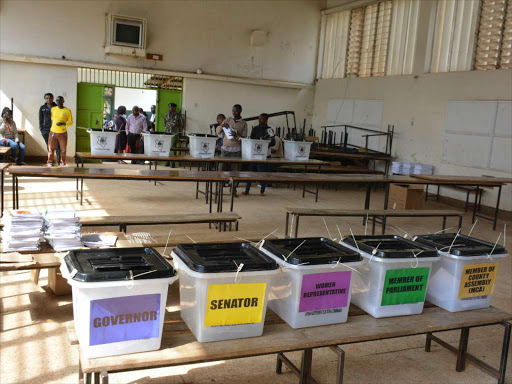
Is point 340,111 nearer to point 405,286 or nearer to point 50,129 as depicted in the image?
point 50,129

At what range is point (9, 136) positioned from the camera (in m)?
9.95

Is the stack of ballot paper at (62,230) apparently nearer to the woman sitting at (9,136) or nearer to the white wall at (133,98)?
the woman sitting at (9,136)

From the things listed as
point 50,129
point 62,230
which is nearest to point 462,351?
point 62,230

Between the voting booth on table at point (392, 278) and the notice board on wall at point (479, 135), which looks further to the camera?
the notice board on wall at point (479, 135)

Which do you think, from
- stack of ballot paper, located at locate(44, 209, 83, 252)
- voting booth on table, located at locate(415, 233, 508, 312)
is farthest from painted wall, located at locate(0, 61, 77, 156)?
voting booth on table, located at locate(415, 233, 508, 312)

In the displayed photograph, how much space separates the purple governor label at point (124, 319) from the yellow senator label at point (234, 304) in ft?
0.73

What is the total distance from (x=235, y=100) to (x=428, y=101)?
17.1 feet

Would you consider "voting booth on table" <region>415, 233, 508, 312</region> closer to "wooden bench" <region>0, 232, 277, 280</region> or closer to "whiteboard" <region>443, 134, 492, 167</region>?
"wooden bench" <region>0, 232, 277, 280</region>

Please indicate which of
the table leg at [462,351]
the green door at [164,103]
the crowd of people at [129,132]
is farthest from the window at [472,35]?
the table leg at [462,351]

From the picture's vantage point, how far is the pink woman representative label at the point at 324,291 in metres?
2.31

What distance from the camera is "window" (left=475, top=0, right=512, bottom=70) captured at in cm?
885

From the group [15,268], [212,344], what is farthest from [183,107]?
[212,344]

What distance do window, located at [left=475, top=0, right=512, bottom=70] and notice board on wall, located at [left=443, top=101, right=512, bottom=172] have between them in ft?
2.47

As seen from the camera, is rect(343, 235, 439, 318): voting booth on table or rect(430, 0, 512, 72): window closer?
rect(343, 235, 439, 318): voting booth on table
